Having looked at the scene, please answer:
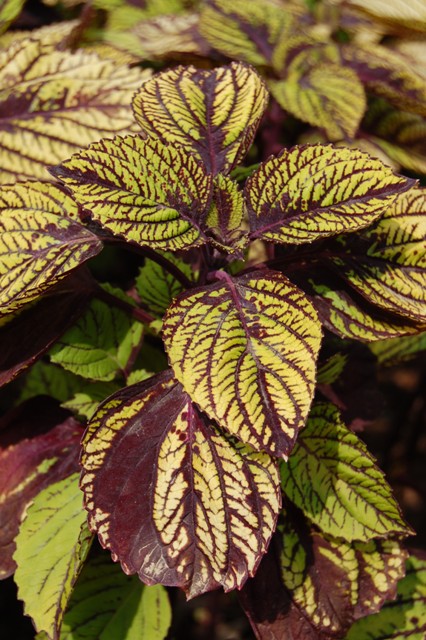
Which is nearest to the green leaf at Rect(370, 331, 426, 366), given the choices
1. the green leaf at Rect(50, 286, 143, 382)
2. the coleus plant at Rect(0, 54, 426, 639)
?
the coleus plant at Rect(0, 54, 426, 639)

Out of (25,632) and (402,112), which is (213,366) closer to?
(402,112)

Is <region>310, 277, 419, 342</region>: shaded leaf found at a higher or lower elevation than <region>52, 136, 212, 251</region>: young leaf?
lower

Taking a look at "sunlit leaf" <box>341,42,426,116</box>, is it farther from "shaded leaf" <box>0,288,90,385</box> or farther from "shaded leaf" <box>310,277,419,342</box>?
"shaded leaf" <box>0,288,90,385</box>

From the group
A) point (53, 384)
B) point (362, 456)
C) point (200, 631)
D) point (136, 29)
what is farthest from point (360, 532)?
point (136, 29)

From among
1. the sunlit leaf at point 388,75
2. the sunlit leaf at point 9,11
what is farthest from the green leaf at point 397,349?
the sunlit leaf at point 9,11

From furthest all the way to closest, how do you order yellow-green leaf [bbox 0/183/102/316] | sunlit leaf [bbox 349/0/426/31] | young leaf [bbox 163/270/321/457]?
sunlit leaf [bbox 349/0/426/31], yellow-green leaf [bbox 0/183/102/316], young leaf [bbox 163/270/321/457]

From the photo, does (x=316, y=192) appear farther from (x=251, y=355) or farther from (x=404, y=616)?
(x=404, y=616)

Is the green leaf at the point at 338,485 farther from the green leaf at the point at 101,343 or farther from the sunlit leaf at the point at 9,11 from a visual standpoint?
the sunlit leaf at the point at 9,11
